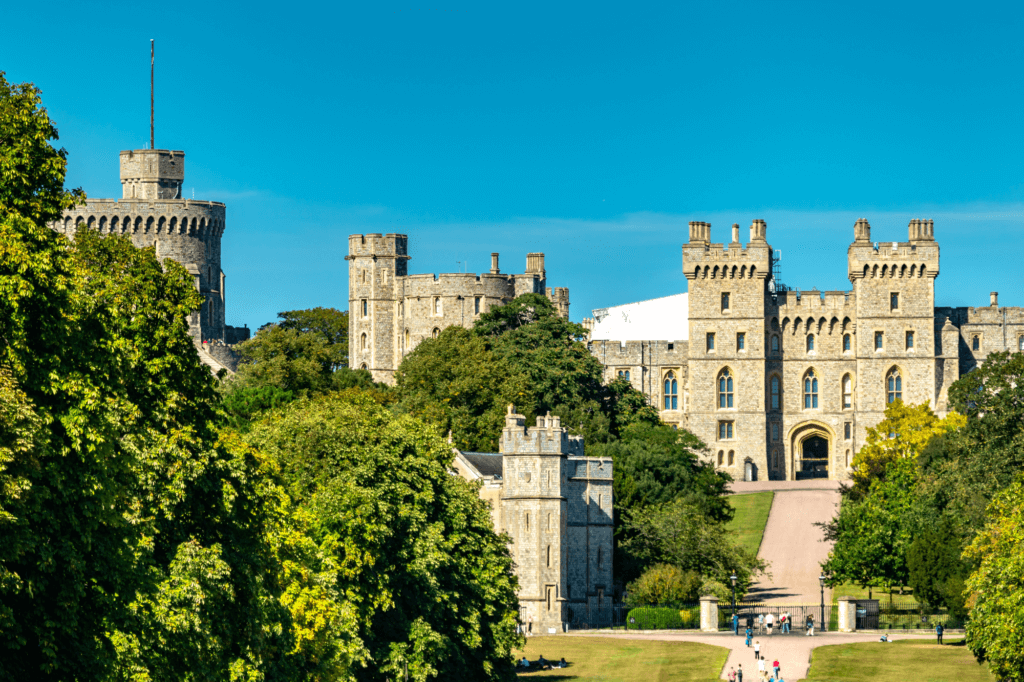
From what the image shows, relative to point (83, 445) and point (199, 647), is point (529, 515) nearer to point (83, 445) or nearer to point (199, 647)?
point (199, 647)

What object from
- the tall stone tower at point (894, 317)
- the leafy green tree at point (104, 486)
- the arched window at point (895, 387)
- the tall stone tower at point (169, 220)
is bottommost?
the leafy green tree at point (104, 486)

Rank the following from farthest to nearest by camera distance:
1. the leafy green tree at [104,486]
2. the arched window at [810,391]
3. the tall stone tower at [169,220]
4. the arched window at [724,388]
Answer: the tall stone tower at [169,220] → the arched window at [810,391] → the arched window at [724,388] → the leafy green tree at [104,486]

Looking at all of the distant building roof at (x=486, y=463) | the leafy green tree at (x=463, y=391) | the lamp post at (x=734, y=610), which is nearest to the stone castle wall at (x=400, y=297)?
the leafy green tree at (x=463, y=391)

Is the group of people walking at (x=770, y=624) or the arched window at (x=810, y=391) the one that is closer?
the group of people walking at (x=770, y=624)

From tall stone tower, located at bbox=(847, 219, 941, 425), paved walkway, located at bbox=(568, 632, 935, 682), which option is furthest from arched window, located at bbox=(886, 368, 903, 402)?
paved walkway, located at bbox=(568, 632, 935, 682)

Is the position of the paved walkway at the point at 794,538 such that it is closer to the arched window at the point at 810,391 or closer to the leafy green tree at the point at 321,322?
the arched window at the point at 810,391

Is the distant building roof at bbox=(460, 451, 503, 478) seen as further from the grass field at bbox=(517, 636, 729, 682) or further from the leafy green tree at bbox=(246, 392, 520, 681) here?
the leafy green tree at bbox=(246, 392, 520, 681)

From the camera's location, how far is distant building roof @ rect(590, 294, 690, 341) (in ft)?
369

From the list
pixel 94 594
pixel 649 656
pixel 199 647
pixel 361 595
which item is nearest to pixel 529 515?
pixel 649 656

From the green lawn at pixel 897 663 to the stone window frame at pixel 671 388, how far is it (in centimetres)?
4642

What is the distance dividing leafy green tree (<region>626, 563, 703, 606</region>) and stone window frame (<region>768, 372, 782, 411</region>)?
3759 centimetres

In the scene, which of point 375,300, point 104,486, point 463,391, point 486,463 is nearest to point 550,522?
point 486,463

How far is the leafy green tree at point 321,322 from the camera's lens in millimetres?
111125

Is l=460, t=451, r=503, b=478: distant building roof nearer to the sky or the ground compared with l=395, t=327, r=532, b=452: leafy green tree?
nearer to the ground
